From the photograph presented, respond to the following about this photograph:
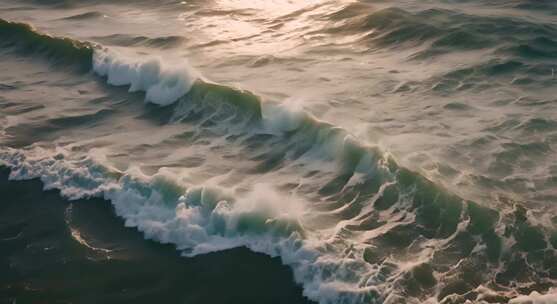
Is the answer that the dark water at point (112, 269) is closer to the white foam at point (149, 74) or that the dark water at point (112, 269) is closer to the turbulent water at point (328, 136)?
the turbulent water at point (328, 136)

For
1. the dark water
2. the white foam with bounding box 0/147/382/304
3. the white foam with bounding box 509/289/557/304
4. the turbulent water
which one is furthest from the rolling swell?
the white foam with bounding box 509/289/557/304

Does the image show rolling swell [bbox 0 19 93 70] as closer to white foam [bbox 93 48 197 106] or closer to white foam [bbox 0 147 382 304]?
white foam [bbox 93 48 197 106]

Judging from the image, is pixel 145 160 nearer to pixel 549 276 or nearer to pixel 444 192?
pixel 444 192

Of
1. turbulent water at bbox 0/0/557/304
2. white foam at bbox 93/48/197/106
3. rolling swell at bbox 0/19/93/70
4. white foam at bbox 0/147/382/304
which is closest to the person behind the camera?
white foam at bbox 0/147/382/304

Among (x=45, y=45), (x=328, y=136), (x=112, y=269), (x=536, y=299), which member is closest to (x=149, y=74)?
(x=45, y=45)

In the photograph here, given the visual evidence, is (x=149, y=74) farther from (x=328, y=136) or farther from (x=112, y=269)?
(x=112, y=269)

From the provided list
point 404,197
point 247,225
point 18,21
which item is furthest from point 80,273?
point 18,21

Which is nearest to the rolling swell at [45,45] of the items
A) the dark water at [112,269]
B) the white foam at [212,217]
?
the white foam at [212,217]
